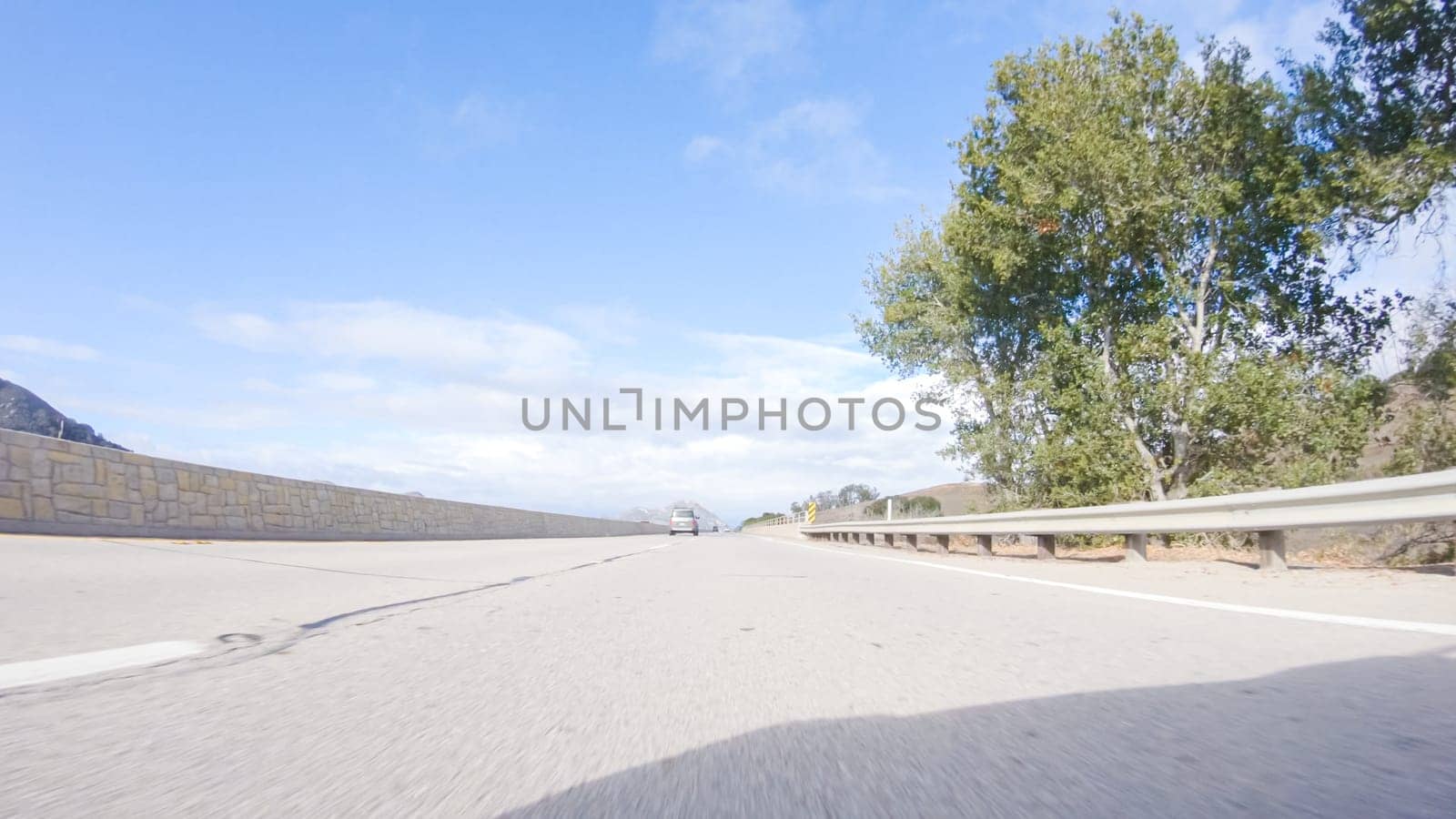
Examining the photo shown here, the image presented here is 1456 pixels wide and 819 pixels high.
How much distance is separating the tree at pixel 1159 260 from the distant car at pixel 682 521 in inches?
1325

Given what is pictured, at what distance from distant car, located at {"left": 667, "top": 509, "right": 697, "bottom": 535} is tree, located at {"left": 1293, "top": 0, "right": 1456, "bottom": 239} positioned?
41319 mm

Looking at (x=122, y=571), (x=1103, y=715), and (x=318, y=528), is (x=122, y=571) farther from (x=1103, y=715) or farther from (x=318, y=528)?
(x=318, y=528)

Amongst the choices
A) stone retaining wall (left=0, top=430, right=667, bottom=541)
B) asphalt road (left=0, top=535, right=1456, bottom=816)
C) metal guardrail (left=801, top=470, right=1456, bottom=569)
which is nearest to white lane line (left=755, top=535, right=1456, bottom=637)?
asphalt road (left=0, top=535, right=1456, bottom=816)

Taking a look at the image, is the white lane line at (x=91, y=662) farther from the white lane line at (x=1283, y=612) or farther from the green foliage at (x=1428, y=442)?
the green foliage at (x=1428, y=442)

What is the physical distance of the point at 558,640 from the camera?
5.10 m

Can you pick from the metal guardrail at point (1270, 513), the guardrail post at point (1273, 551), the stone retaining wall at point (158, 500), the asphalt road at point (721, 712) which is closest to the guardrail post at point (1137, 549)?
the metal guardrail at point (1270, 513)

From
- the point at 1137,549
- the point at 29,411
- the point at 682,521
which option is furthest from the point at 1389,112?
the point at 682,521

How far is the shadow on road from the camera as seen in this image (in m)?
2.17

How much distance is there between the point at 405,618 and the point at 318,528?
552 inches

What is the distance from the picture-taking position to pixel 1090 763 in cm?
255

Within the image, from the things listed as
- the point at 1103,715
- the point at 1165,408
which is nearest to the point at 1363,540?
the point at 1165,408

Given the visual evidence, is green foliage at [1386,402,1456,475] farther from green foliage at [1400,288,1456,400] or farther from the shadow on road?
the shadow on road

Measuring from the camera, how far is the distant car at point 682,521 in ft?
173

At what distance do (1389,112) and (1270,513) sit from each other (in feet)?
34.2
